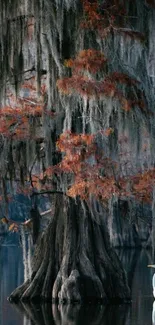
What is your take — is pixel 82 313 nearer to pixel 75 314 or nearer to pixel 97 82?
pixel 75 314

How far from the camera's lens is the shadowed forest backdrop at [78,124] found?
16766 mm

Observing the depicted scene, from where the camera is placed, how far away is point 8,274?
30.6 metres

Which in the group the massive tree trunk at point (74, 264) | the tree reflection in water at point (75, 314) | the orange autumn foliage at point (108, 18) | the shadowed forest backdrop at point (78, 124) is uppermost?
the orange autumn foliage at point (108, 18)

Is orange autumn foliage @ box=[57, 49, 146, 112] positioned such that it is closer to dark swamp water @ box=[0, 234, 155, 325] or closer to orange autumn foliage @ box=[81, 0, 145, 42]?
orange autumn foliage @ box=[81, 0, 145, 42]

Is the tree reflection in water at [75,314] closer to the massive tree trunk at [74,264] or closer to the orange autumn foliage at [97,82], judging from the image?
the massive tree trunk at [74,264]

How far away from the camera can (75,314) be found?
17.7 m

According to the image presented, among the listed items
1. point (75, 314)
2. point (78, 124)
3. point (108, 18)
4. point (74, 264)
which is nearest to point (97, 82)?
point (108, 18)

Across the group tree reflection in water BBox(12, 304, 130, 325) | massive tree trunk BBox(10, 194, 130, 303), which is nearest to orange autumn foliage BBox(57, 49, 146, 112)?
tree reflection in water BBox(12, 304, 130, 325)

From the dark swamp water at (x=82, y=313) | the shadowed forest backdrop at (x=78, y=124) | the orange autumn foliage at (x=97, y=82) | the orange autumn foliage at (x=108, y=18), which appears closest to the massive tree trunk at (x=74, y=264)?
the shadowed forest backdrop at (x=78, y=124)

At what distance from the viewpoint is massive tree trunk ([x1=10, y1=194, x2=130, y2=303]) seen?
19625 millimetres

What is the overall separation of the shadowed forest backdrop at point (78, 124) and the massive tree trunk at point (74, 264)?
23mm

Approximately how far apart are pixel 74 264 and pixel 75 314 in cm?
224

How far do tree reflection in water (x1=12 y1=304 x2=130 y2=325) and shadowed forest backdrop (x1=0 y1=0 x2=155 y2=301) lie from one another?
65 centimetres

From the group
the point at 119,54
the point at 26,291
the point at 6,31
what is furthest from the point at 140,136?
the point at 26,291
